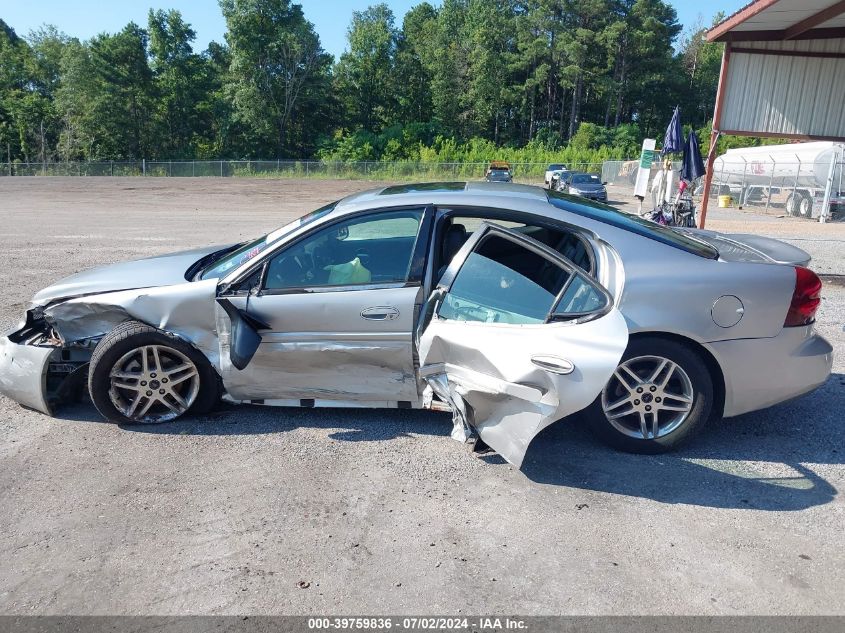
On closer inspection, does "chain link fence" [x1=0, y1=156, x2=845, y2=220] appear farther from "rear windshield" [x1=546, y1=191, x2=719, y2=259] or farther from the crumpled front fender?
the crumpled front fender

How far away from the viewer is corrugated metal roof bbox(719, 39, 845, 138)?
36.2 feet

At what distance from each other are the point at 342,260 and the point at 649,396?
212 cm

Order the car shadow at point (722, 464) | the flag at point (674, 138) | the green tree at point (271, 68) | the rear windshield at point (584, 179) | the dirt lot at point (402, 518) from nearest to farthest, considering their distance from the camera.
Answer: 1. the dirt lot at point (402, 518)
2. the car shadow at point (722, 464)
3. the flag at point (674, 138)
4. the rear windshield at point (584, 179)
5. the green tree at point (271, 68)

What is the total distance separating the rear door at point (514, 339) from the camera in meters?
3.44

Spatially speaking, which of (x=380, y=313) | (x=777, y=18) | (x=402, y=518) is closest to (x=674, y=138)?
(x=777, y=18)

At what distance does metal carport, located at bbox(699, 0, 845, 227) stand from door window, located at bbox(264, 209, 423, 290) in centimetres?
872

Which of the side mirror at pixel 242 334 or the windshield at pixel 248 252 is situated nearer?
the side mirror at pixel 242 334

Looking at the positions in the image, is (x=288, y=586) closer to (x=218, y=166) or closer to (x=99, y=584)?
(x=99, y=584)

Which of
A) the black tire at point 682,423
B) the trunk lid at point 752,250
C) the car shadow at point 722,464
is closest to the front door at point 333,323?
the car shadow at point 722,464

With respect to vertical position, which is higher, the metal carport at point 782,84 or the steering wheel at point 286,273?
the metal carport at point 782,84

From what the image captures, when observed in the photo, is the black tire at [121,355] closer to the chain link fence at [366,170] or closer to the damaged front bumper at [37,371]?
the damaged front bumper at [37,371]

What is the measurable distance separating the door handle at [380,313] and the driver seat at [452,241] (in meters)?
0.53

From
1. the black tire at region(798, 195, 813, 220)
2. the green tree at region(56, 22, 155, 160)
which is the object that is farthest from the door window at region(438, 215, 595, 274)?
the green tree at region(56, 22, 155, 160)

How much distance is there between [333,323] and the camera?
415 cm
